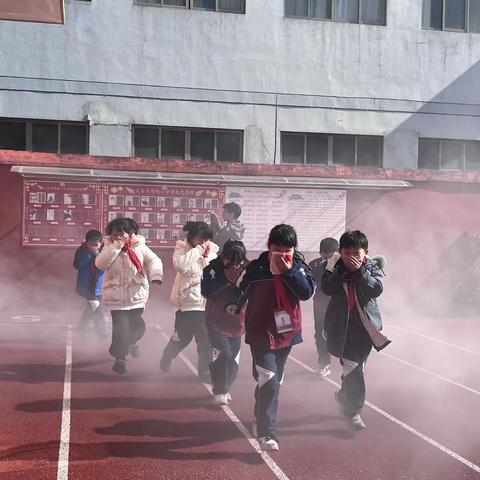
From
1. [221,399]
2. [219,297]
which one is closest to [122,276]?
[219,297]

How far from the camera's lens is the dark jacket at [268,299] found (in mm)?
4734

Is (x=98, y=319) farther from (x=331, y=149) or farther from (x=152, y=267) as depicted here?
(x=331, y=149)

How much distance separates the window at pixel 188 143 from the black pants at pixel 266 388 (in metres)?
9.64

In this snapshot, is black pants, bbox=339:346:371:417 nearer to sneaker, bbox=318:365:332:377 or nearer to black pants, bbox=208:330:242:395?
black pants, bbox=208:330:242:395

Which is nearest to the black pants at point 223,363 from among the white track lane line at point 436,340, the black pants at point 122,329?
the black pants at point 122,329

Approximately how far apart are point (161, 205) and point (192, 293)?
4.88 meters

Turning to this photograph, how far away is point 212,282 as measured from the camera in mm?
5520

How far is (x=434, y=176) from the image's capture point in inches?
484

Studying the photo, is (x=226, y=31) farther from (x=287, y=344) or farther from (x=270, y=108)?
(x=287, y=344)

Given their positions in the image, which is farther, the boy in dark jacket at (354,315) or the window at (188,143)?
the window at (188,143)

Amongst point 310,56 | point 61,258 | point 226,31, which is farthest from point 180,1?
point 61,258

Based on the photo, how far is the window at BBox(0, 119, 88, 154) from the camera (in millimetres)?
13367

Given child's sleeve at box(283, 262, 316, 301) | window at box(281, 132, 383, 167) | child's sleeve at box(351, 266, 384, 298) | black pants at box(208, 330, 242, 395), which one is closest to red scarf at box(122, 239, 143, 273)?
black pants at box(208, 330, 242, 395)

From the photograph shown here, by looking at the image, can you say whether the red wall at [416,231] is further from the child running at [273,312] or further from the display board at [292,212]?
the child running at [273,312]
